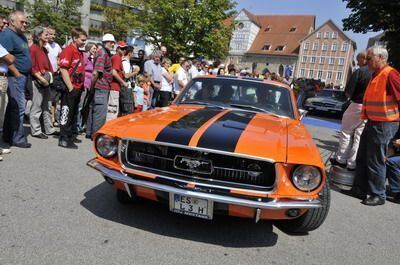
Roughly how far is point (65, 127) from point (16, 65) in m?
1.18

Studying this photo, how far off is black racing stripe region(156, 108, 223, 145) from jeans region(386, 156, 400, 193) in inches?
114

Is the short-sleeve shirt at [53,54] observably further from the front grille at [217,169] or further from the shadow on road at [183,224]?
the front grille at [217,169]

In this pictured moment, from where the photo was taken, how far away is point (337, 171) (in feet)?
18.4

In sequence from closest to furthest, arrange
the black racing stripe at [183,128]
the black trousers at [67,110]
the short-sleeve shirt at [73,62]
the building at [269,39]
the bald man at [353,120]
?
1. the black racing stripe at [183,128]
2. the short-sleeve shirt at [73,62]
3. the black trousers at [67,110]
4. the bald man at [353,120]
5. the building at [269,39]

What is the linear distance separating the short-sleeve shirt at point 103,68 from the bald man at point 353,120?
12.9 feet

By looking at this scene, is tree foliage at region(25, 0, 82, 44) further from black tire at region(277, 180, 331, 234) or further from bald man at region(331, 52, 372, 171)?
black tire at region(277, 180, 331, 234)

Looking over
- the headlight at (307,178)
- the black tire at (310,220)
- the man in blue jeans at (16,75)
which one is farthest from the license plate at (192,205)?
the man in blue jeans at (16,75)

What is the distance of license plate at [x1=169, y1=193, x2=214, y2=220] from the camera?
300 centimetres

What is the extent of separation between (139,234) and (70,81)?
11.3 feet

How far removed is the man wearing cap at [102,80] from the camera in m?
6.22

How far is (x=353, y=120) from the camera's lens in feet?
20.5

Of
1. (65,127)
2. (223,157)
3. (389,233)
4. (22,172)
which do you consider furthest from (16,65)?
(389,233)

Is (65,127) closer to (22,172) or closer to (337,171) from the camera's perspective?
(22,172)

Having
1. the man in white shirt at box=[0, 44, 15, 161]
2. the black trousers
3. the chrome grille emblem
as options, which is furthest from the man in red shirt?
the chrome grille emblem
